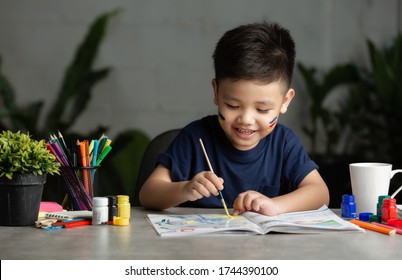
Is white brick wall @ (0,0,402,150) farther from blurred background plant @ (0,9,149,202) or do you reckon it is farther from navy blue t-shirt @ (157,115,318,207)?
navy blue t-shirt @ (157,115,318,207)

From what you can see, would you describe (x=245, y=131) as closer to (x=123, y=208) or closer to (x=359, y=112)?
(x=123, y=208)

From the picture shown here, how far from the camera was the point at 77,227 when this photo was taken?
4.32 feet

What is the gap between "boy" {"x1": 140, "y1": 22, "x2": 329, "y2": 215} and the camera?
59.4 inches

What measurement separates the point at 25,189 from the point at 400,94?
2.91 metres

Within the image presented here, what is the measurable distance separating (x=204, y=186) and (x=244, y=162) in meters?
0.38

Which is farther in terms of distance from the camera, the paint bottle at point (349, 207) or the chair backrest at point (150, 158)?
the chair backrest at point (150, 158)

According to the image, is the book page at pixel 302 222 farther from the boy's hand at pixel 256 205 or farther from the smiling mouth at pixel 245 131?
the smiling mouth at pixel 245 131

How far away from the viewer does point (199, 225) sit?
1279 mm

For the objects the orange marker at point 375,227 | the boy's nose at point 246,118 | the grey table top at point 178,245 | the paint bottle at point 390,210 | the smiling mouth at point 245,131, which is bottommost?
the grey table top at point 178,245

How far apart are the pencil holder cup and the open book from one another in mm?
164

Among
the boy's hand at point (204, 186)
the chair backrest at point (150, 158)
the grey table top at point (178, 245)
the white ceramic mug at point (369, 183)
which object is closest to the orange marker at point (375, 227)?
the grey table top at point (178, 245)

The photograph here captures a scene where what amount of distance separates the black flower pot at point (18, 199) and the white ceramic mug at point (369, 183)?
0.74 meters

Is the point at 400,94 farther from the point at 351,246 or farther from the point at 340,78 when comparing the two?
the point at 351,246

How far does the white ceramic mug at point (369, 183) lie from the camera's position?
4.93ft
